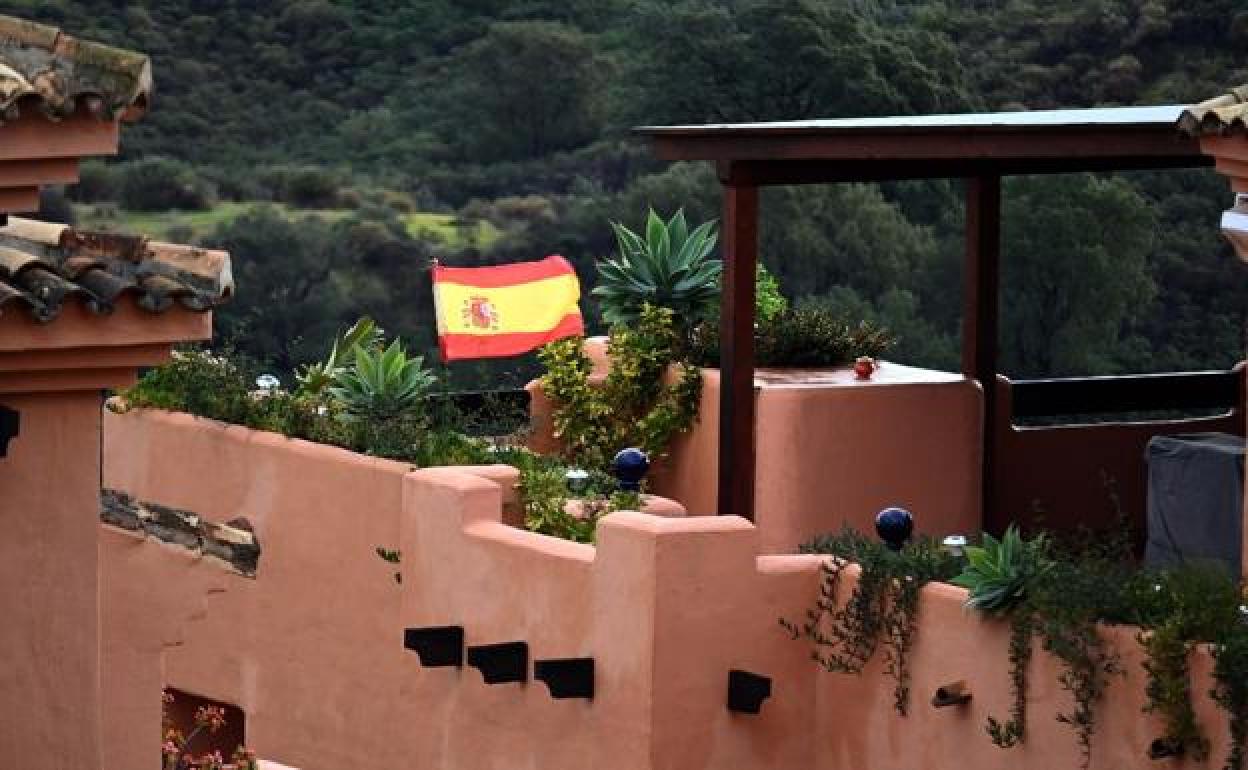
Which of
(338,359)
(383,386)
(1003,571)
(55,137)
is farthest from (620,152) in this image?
(55,137)

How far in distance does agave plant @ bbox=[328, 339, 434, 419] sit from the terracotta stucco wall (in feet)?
21.9

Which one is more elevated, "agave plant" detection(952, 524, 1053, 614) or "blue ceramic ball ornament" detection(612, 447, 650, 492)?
"blue ceramic ball ornament" detection(612, 447, 650, 492)

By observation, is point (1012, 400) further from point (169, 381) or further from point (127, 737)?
point (127, 737)

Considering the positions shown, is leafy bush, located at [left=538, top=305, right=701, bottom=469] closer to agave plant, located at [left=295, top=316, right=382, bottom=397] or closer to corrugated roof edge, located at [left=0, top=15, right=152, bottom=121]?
agave plant, located at [left=295, top=316, right=382, bottom=397]

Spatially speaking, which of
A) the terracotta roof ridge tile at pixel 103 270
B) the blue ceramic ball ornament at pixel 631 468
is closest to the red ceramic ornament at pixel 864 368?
the blue ceramic ball ornament at pixel 631 468

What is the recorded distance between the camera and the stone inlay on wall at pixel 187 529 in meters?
16.7

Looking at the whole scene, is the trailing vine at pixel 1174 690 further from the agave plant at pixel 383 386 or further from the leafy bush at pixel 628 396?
the agave plant at pixel 383 386

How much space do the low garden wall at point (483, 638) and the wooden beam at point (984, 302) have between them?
5.52 ft

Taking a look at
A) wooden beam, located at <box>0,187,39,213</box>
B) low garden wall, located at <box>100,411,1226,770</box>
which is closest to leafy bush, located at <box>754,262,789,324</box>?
low garden wall, located at <box>100,411,1226,770</box>

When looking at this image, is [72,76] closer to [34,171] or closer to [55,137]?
[55,137]

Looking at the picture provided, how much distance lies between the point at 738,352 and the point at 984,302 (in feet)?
6.70

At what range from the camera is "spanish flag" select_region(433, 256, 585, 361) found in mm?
18609

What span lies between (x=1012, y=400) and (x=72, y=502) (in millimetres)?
9069

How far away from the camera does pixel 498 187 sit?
175 ft
